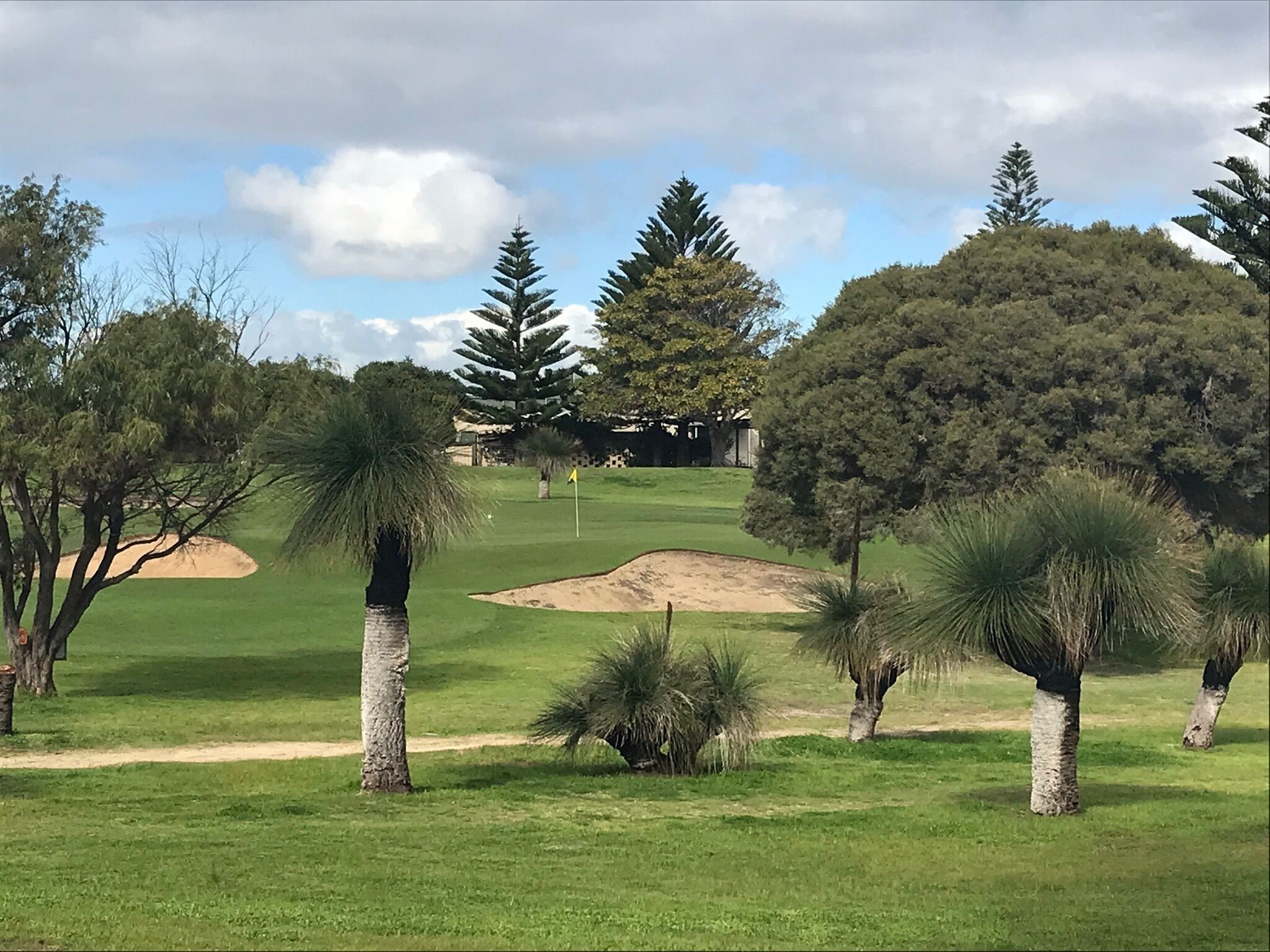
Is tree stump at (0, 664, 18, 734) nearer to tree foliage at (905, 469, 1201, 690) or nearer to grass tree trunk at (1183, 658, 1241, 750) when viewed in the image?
tree foliage at (905, 469, 1201, 690)

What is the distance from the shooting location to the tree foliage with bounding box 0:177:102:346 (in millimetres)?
22156

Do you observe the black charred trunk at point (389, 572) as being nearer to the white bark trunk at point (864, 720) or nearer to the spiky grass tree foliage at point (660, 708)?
the spiky grass tree foliage at point (660, 708)

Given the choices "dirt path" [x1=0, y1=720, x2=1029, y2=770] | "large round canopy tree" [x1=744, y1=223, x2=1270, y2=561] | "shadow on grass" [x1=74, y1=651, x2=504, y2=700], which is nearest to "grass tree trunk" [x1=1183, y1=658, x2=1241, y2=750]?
"dirt path" [x1=0, y1=720, x2=1029, y2=770]

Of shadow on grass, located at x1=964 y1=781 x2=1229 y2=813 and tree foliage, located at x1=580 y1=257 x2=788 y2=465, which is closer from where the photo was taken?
shadow on grass, located at x1=964 y1=781 x2=1229 y2=813

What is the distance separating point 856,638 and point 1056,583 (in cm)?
610

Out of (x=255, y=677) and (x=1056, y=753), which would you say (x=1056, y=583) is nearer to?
(x=1056, y=753)

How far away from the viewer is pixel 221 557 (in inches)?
1622

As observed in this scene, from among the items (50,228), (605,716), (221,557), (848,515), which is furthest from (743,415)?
(605,716)

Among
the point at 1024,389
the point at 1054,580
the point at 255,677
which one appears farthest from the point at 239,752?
the point at 1024,389

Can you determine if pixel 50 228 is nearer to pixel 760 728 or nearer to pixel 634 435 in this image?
pixel 760 728

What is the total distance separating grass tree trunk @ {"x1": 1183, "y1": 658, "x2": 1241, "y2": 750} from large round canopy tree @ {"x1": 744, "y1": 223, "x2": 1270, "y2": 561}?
965 cm

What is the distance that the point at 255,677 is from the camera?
26281mm

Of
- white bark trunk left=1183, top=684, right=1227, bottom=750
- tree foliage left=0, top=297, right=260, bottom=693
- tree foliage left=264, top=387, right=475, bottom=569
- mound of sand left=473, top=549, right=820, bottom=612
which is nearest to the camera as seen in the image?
tree foliage left=264, top=387, right=475, bottom=569

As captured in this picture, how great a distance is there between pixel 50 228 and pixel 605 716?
12734 mm
